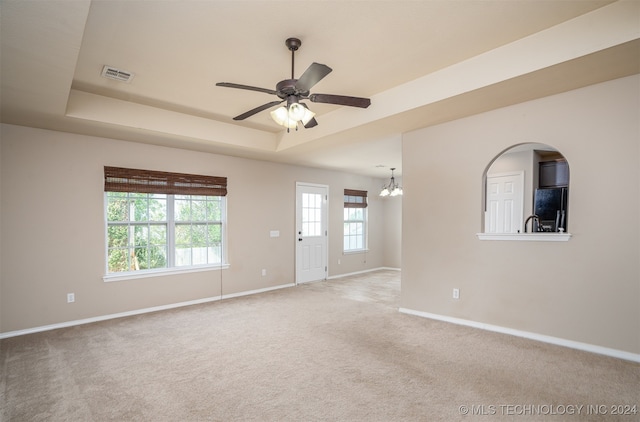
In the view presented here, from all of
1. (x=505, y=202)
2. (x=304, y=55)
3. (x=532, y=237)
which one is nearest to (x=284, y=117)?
(x=304, y=55)

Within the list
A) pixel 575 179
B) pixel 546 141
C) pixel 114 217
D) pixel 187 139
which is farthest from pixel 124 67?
pixel 575 179

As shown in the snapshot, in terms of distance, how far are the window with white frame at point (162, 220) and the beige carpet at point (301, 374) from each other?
979 millimetres

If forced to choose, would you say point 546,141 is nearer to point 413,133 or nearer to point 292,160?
point 413,133

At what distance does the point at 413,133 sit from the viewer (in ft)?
13.9

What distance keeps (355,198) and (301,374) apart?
554 cm

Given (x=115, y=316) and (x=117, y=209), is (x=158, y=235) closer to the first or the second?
(x=117, y=209)

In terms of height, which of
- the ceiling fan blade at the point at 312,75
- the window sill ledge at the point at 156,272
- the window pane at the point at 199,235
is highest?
the ceiling fan blade at the point at 312,75

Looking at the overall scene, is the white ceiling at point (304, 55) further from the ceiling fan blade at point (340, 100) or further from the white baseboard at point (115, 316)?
the white baseboard at point (115, 316)

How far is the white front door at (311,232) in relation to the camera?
652 centimetres

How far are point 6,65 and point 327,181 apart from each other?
17.8 feet

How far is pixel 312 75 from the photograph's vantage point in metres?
2.14

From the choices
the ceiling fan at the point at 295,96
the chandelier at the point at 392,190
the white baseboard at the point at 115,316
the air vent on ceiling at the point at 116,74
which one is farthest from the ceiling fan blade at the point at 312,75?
the chandelier at the point at 392,190

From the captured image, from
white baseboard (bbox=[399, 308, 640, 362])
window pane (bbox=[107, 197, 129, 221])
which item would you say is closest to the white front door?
white baseboard (bbox=[399, 308, 640, 362])

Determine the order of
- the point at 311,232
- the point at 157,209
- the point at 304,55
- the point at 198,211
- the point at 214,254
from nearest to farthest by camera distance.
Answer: the point at 304,55 < the point at 157,209 < the point at 198,211 < the point at 214,254 < the point at 311,232
